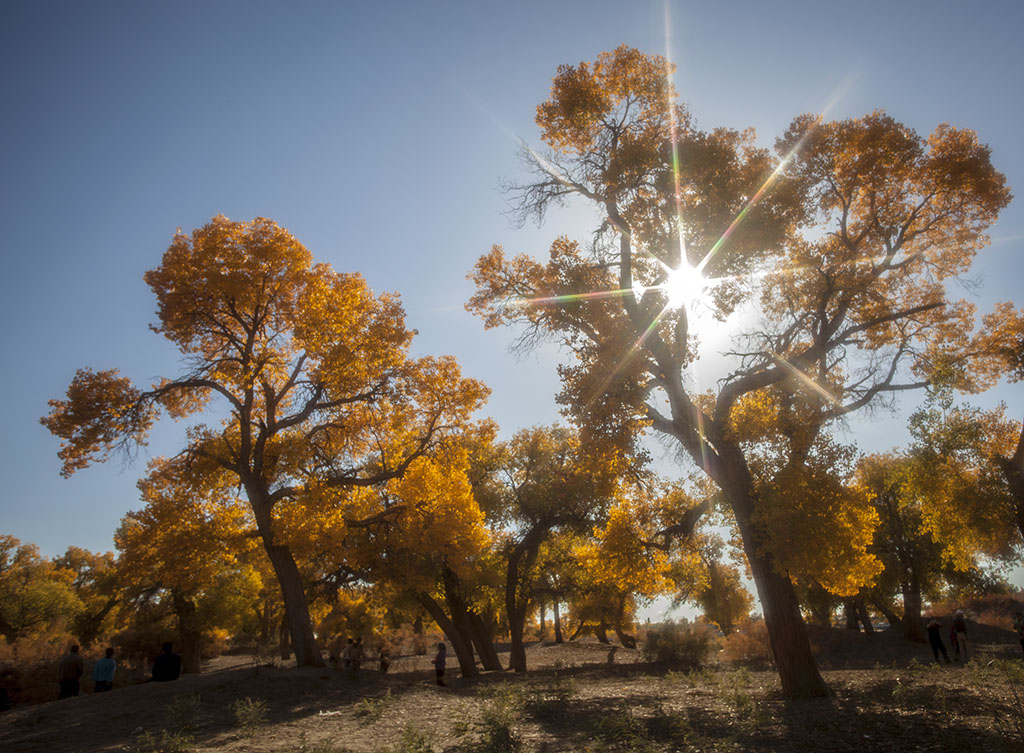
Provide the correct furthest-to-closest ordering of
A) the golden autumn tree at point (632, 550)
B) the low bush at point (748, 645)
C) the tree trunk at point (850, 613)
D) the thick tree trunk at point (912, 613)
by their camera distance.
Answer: the tree trunk at point (850, 613) < the thick tree trunk at point (912, 613) < the low bush at point (748, 645) < the golden autumn tree at point (632, 550)

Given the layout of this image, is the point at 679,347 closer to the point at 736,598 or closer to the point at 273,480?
the point at 273,480

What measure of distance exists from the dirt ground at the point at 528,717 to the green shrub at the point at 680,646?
33.9 feet

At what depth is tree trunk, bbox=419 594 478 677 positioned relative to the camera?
70.2 feet

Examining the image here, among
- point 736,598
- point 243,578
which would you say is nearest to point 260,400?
point 243,578

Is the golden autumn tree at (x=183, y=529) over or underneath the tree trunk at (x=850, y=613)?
over

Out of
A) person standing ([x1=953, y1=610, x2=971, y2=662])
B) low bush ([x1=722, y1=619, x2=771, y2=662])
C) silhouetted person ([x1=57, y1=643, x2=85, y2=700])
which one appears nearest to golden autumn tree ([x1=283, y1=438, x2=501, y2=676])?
silhouetted person ([x1=57, y1=643, x2=85, y2=700])

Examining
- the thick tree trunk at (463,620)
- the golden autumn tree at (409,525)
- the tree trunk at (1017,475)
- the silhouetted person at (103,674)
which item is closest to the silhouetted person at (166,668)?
the silhouetted person at (103,674)

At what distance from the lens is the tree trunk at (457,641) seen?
21.4 metres

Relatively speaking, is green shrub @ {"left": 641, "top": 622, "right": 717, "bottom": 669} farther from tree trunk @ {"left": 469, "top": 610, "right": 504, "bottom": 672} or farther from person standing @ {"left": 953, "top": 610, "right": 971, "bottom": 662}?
person standing @ {"left": 953, "top": 610, "right": 971, "bottom": 662}

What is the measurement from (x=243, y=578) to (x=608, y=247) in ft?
104

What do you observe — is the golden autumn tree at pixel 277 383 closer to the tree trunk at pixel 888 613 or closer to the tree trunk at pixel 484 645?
the tree trunk at pixel 484 645

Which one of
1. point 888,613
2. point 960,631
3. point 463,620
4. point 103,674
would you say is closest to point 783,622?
point 960,631

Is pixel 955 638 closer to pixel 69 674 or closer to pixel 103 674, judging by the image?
pixel 103 674

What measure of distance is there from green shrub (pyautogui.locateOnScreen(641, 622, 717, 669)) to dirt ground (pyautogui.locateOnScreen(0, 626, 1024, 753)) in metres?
10.3
